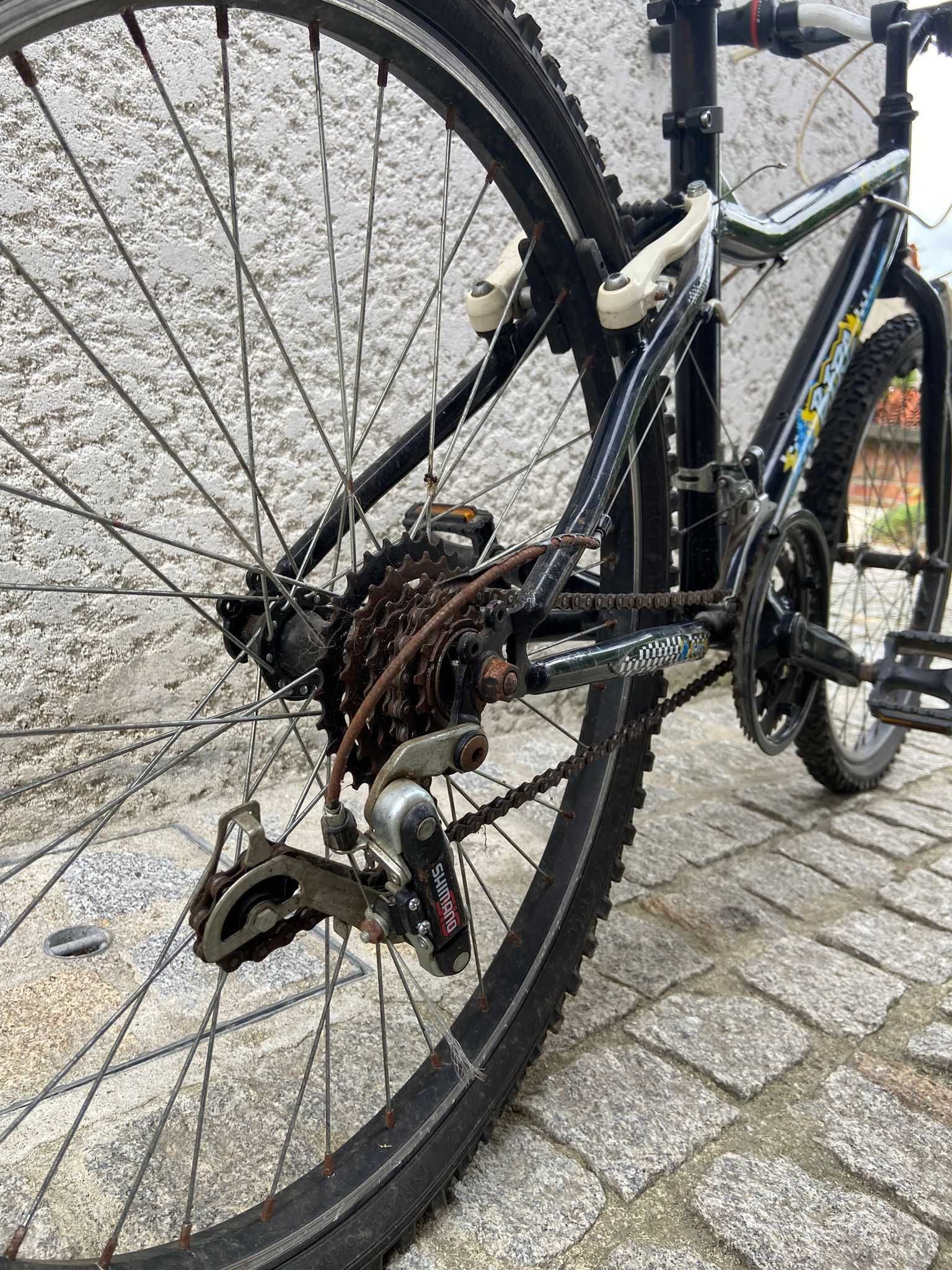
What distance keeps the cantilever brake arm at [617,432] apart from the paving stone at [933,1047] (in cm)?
97

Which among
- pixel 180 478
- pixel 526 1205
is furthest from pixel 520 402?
pixel 526 1205

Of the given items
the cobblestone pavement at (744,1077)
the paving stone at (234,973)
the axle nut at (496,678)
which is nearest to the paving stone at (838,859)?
the cobblestone pavement at (744,1077)

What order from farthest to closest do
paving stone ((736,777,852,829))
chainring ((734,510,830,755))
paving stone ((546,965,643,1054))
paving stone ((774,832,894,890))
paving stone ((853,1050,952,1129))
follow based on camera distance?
paving stone ((736,777,852,829)) < paving stone ((774,832,894,890)) < chainring ((734,510,830,755)) < paving stone ((546,965,643,1054)) < paving stone ((853,1050,952,1129))

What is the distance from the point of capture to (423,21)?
1248 millimetres

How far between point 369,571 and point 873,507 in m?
2.46

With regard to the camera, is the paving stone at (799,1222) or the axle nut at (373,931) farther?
the paving stone at (799,1222)

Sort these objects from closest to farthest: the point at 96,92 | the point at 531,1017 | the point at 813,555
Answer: the point at 531,1017
the point at 96,92
the point at 813,555

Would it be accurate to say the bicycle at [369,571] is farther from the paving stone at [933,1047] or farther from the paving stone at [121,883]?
the paving stone at [933,1047]

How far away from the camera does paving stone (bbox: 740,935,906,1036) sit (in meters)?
1.82

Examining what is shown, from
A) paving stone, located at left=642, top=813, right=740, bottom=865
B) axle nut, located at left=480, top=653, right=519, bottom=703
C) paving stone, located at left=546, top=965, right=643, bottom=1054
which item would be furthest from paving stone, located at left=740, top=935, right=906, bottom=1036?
axle nut, located at left=480, top=653, right=519, bottom=703

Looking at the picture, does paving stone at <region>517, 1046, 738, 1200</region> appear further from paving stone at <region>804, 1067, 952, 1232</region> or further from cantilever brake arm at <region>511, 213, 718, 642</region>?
cantilever brake arm at <region>511, 213, 718, 642</region>

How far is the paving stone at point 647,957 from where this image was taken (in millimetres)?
1908

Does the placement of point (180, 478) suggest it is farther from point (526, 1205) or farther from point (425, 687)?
point (526, 1205)

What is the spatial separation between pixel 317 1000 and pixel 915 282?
77.8 inches
